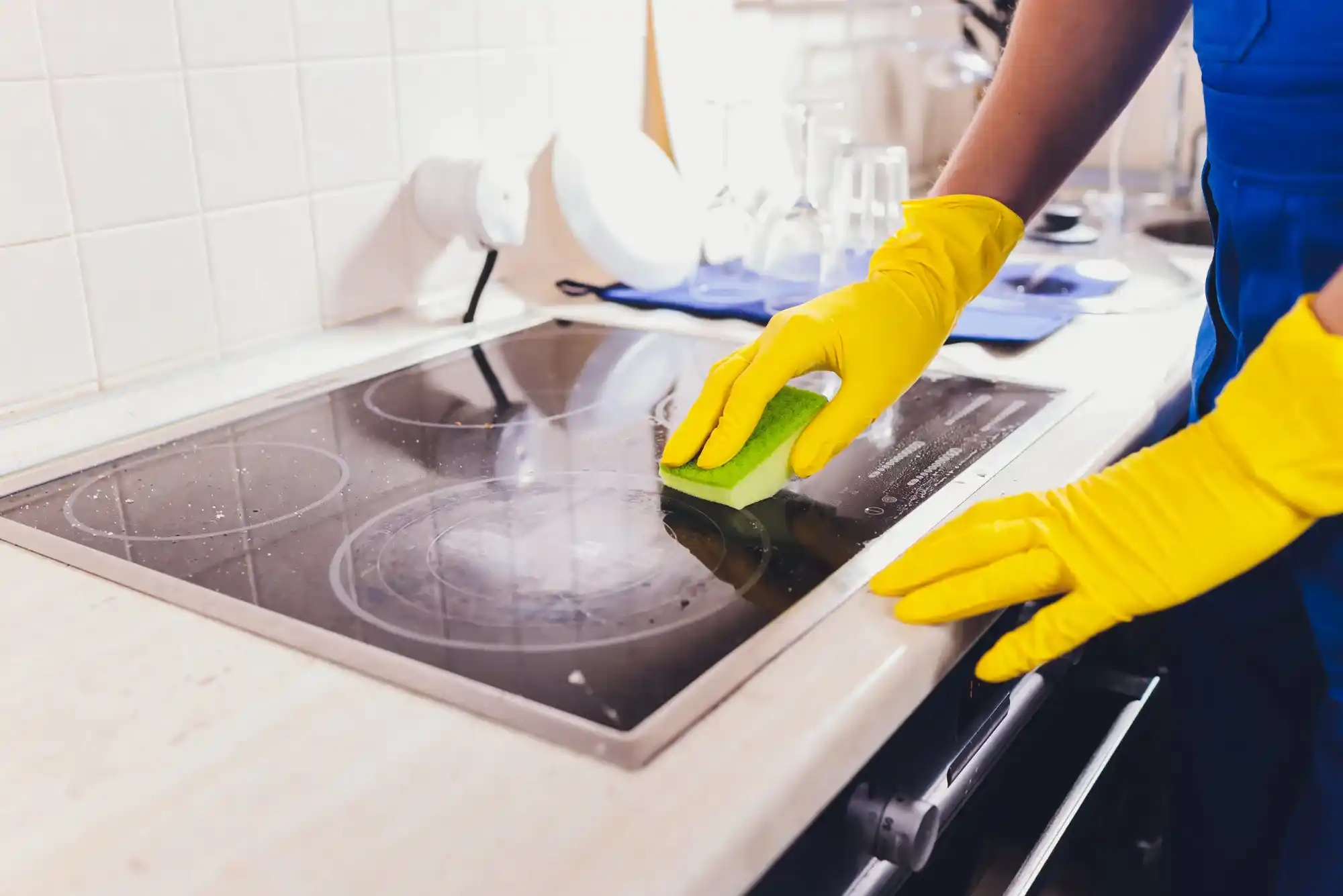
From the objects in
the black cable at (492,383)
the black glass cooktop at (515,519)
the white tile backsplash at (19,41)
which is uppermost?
the white tile backsplash at (19,41)

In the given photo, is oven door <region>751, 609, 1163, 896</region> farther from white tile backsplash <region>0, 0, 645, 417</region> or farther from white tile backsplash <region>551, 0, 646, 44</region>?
white tile backsplash <region>551, 0, 646, 44</region>

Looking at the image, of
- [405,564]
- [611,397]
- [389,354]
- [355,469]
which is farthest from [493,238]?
[405,564]

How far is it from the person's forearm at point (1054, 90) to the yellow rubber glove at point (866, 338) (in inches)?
1.5

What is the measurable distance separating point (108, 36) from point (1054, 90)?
738 mm

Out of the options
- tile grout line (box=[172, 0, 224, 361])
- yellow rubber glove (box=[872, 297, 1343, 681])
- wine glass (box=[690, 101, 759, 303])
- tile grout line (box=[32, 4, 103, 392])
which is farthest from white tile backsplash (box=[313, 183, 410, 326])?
yellow rubber glove (box=[872, 297, 1343, 681])

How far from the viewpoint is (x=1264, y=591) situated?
842 mm

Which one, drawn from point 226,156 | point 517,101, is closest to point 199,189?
point 226,156

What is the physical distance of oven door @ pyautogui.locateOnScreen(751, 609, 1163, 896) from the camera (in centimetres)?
58

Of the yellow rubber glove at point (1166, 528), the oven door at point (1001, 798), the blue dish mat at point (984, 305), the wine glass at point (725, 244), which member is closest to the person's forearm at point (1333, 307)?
the yellow rubber glove at point (1166, 528)

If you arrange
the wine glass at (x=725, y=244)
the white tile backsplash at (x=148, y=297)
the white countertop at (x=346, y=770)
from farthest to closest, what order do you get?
the wine glass at (x=725, y=244) → the white tile backsplash at (x=148, y=297) → the white countertop at (x=346, y=770)

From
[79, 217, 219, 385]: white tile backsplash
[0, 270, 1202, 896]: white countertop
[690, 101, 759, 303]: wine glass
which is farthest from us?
[690, 101, 759, 303]: wine glass

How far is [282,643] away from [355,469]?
0.88 feet

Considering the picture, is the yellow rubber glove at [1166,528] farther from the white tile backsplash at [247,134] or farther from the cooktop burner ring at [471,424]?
the white tile backsplash at [247,134]

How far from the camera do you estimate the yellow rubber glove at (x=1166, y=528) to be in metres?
0.62
